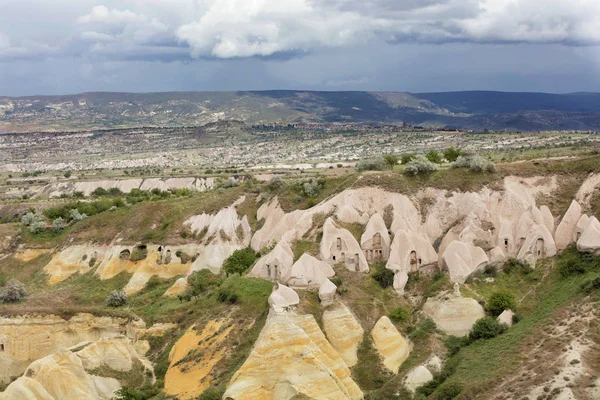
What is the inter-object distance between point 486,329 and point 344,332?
8.74m

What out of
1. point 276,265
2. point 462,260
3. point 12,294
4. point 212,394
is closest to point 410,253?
point 462,260

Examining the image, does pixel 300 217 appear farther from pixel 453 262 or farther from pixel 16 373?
pixel 16 373

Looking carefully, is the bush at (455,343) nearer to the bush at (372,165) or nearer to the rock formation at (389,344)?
the rock formation at (389,344)

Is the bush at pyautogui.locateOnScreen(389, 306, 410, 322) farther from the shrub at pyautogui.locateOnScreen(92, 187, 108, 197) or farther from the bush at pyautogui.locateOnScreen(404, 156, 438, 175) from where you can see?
the shrub at pyautogui.locateOnScreen(92, 187, 108, 197)

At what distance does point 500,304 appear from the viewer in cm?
4288

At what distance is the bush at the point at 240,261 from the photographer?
55.6m

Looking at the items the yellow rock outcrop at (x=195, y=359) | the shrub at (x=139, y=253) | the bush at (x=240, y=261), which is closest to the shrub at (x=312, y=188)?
the bush at (x=240, y=261)

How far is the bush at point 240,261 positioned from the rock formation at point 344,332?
15164 millimetres

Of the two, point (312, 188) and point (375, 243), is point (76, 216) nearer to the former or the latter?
point (312, 188)

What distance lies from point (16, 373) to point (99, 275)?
20308 millimetres

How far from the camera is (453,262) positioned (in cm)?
4678

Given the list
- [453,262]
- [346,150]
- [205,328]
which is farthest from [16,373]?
[346,150]

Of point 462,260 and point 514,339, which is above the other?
point 462,260

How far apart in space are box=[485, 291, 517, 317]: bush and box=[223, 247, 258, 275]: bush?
Result: 20.5m
